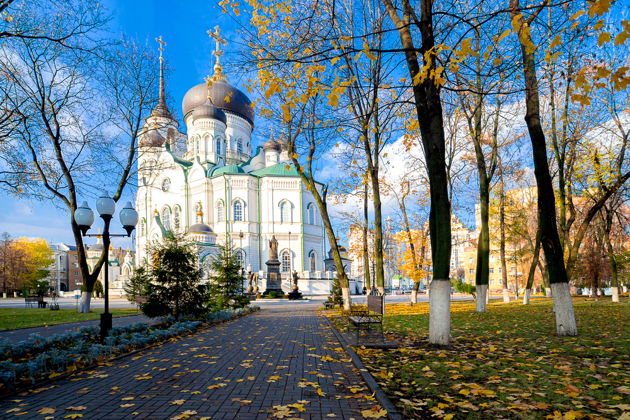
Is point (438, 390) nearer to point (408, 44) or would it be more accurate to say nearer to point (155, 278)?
point (408, 44)

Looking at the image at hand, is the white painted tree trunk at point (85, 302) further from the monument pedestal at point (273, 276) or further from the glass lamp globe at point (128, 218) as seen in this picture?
the monument pedestal at point (273, 276)

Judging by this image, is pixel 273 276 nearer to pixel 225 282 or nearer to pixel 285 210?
pixel 285 210

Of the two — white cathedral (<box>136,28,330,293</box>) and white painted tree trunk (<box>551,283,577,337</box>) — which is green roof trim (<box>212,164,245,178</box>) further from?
white painted tree trunk (<box>551,283,577,337</box>)

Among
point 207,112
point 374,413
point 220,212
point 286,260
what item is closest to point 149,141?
point 220,212

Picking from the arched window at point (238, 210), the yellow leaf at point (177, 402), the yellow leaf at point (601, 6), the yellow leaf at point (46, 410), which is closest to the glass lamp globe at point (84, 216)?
the yellow leaf at point (46, 410)

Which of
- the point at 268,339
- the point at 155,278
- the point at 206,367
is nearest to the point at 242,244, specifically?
the point at 155,278

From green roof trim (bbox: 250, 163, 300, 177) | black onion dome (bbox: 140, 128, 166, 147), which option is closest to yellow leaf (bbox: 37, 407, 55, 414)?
black onion dome (bbox: 140, 128, 166, 147)

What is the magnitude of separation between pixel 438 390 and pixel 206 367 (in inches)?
141

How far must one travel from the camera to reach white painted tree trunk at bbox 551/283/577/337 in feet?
27.1

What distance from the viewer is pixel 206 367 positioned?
20.7ft

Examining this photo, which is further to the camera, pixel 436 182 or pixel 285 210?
pixel 285 210

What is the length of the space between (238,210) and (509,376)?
150 feet

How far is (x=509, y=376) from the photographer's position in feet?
16.5

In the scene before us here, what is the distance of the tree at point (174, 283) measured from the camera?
12.1 meters
